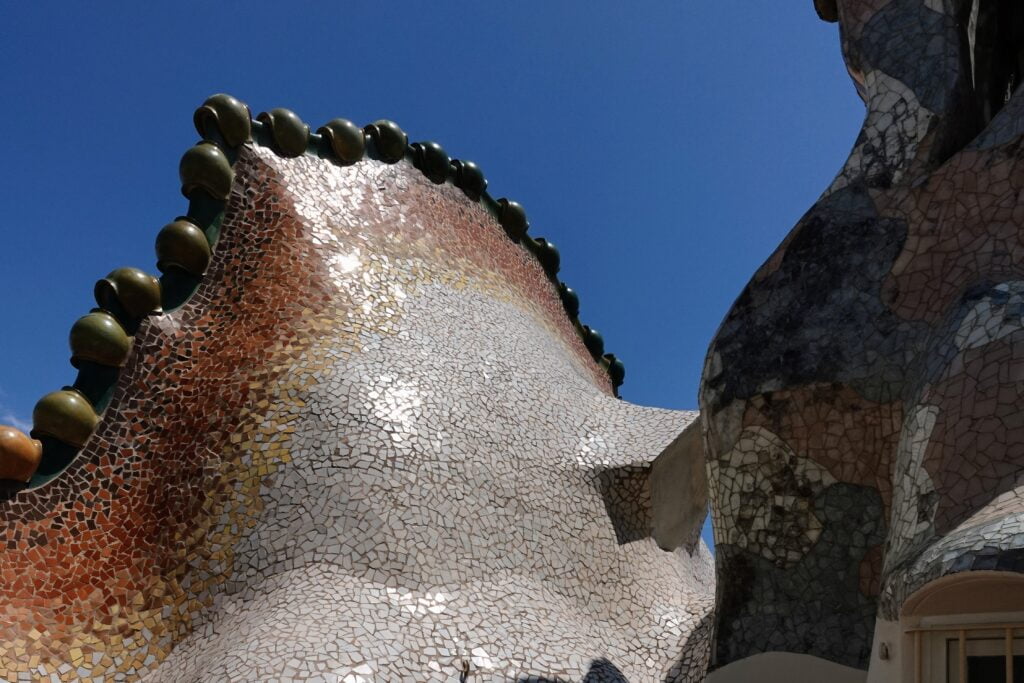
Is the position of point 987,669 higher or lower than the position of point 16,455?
lower

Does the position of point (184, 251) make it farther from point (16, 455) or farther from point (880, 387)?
point (880, 387)

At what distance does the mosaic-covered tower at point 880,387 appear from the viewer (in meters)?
4.21

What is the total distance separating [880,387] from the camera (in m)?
5.05

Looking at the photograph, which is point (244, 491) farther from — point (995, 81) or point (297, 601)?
point (995, 81)

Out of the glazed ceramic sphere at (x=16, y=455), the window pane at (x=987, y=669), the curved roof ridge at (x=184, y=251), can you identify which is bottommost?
the window pane at (x=987, y=669)

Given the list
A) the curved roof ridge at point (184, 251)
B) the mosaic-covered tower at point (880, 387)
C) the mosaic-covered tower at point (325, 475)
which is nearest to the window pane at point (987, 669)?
the mosaic-covered tower at point (880, 387)

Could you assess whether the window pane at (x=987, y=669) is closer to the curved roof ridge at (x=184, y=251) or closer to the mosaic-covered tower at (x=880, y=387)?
the mosaic-covered tower at (x=880, y=387)

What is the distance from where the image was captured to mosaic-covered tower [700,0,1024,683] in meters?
4.21

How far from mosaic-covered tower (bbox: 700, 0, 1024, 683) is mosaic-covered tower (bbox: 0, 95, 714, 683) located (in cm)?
171

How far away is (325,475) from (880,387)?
3.22 meters

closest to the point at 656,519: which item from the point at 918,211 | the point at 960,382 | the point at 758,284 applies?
the point at 758,284

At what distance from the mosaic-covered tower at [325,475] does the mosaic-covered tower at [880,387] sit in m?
1.71

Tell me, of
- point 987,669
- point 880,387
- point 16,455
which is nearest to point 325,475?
point 16,455

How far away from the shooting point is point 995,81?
271 inches
